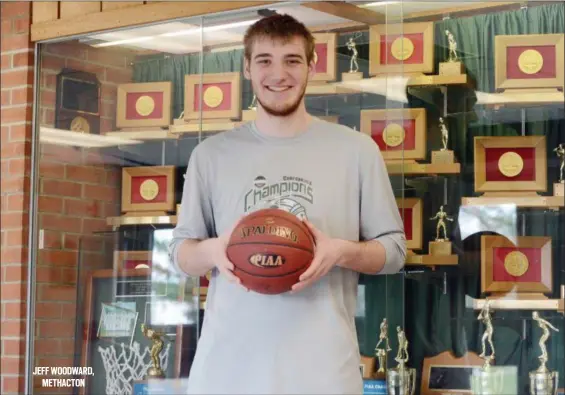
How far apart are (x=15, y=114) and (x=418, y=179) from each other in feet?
6.96

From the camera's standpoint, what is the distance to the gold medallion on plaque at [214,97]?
16.5ft

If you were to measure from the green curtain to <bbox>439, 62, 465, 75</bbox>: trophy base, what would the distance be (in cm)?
3

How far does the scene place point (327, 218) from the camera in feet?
10.6

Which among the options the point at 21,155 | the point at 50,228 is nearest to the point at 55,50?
the point at 21,155

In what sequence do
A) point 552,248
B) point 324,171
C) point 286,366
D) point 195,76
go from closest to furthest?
point 286,366, point 324,171, point 552,248, point 195,76

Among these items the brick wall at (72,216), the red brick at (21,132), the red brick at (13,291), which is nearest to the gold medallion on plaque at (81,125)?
the brick wall at (72,216)

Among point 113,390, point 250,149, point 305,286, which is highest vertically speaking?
point 250,149

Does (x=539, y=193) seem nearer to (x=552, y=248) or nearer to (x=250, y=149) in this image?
(x=552, y=248)

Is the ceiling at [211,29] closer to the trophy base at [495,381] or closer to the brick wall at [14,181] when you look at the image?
the brick wall at [14,181]

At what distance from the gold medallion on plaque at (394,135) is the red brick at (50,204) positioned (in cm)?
172

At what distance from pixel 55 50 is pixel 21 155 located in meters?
0.55

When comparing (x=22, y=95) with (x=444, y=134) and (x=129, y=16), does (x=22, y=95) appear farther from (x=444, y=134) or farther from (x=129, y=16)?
(x=444, y=134)

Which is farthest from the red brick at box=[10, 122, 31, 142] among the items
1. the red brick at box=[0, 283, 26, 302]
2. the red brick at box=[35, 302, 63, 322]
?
the red brick at box=[35, 302, 63, 322]

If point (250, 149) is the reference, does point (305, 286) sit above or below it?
below
